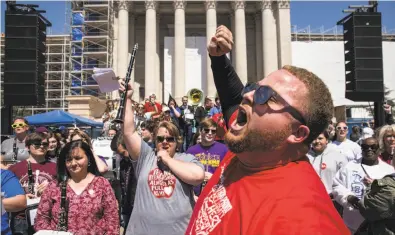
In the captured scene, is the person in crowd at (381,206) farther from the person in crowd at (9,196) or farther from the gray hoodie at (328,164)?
the person in crowd at (9,196)

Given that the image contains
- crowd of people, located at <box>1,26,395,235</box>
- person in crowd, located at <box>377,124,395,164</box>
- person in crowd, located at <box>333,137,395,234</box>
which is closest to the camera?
crowd of people, located at <box>1,26,395,235</box>

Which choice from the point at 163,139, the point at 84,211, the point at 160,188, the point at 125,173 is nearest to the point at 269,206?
the point at 160,188

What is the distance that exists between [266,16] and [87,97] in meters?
19.4

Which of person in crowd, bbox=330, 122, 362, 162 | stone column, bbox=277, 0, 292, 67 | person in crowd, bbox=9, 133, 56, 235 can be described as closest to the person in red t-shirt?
person in crowd, bbox=9, 133, 56, 235

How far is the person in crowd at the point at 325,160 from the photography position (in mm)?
6121

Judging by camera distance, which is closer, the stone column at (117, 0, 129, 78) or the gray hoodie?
the gray hoodie

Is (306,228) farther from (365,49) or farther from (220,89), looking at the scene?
(365,49)

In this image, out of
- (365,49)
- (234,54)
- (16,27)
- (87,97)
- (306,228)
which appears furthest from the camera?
(234,54)

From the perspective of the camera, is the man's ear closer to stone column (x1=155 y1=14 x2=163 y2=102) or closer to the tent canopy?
the tent canopy

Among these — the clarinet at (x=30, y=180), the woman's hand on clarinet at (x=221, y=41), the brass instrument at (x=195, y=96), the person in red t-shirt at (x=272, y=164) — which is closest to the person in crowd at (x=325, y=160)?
the clarinet at (x=30, y=180)

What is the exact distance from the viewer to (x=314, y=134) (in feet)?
5.16

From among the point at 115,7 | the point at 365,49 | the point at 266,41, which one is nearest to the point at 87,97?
the point at 115,7

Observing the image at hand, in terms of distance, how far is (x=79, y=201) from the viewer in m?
3.55

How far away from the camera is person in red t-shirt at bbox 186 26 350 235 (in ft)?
4.33
